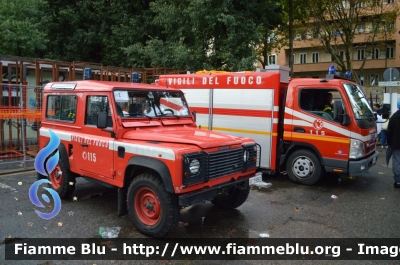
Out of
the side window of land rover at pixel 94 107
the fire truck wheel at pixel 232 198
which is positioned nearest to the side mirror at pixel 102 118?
the side window of land rover at pixel 94 107

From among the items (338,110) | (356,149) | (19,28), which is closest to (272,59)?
(19,28)

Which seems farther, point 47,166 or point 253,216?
point 47,166

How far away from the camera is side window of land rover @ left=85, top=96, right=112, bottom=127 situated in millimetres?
5438

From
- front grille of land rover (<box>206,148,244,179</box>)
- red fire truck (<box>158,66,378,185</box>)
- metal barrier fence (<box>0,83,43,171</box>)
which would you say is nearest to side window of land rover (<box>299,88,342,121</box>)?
red fire truck (<box>158,66,378,185</box>)

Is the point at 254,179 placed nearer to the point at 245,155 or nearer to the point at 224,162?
the point at 245,155

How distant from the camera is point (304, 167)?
777cm

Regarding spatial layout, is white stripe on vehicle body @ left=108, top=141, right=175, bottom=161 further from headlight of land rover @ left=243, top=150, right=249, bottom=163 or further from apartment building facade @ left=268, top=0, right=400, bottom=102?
apartment building facade @ left=268, top=0, right=400, bottom=102

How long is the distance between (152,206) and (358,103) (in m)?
5.25

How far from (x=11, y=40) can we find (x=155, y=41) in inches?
266

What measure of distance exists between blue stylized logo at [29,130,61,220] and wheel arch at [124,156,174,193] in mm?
1242

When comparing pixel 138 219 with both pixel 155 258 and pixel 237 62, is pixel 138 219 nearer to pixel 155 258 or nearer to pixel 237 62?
pixel 155 258

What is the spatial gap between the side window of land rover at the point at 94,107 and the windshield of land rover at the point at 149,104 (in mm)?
222

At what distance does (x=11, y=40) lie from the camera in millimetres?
15797

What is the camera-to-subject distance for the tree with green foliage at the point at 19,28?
611 inches
